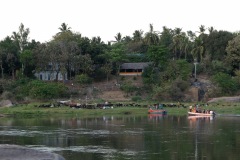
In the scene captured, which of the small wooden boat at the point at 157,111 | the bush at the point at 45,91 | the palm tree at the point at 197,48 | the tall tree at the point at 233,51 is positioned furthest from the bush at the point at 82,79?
the tall tree at the point at 233,51

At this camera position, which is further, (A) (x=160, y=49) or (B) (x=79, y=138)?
(A) (x=160, y=49)

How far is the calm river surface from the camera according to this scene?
41094 mm

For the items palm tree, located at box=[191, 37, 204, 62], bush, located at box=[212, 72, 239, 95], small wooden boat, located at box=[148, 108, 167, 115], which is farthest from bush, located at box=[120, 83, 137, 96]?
palm tree, located at box=[191, 37, 204, 62]

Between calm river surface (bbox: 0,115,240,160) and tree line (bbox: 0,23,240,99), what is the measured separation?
3064 cm

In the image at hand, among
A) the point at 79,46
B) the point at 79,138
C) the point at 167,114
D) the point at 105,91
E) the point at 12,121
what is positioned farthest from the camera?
the point at 79,46

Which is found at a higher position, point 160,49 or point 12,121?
point 160,49

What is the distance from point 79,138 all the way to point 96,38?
7874 cm

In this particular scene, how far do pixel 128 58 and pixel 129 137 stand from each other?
70528 millimetres

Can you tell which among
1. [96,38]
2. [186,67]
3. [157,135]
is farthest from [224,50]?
[157,135]

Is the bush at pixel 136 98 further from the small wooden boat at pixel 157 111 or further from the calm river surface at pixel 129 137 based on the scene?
the calm river surface at pixel 129 137

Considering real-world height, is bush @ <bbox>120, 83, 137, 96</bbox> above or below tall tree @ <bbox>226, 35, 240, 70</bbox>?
below

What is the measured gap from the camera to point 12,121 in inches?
2874

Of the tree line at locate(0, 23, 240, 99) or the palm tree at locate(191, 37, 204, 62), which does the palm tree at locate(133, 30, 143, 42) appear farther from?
the palm tree at locate(191, 37, 204, 62)

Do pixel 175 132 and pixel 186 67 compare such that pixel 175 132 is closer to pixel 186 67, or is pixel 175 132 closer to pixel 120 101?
pixel 120 101
